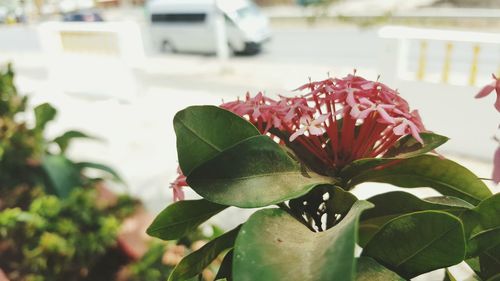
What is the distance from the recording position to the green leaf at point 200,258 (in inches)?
23.8

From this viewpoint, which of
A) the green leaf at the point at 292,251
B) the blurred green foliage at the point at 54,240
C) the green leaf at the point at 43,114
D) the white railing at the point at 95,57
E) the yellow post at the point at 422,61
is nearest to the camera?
the green leaf at the point at 292,251

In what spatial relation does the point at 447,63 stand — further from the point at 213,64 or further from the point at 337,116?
the point at 213,64

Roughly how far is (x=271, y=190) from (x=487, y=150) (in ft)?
10.1

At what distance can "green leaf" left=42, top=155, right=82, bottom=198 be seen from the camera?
185 centimetres

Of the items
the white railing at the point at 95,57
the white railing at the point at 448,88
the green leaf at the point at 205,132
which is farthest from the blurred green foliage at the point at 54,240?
the white railing at the point at 95,57

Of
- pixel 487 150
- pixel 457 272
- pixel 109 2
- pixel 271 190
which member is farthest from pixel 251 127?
pixel 109 2

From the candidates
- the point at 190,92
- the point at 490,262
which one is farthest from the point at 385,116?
the point at 190,92

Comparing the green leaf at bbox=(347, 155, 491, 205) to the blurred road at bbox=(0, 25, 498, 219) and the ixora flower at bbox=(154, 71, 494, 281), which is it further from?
the blurred road at bbox=(0, 25, 498, 219)

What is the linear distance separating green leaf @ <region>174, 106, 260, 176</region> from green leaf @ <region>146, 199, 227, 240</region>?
9 centimetres

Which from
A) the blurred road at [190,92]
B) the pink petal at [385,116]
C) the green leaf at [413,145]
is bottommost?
the blurred road at [190,92]

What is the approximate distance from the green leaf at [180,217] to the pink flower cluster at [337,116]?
14 cm

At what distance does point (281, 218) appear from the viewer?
19.2 inches

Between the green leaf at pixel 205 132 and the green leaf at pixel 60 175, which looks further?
the green leaf at pixel 60 175

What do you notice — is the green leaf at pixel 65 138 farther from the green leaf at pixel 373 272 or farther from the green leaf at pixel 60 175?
the green leaf at pixel 373 272
